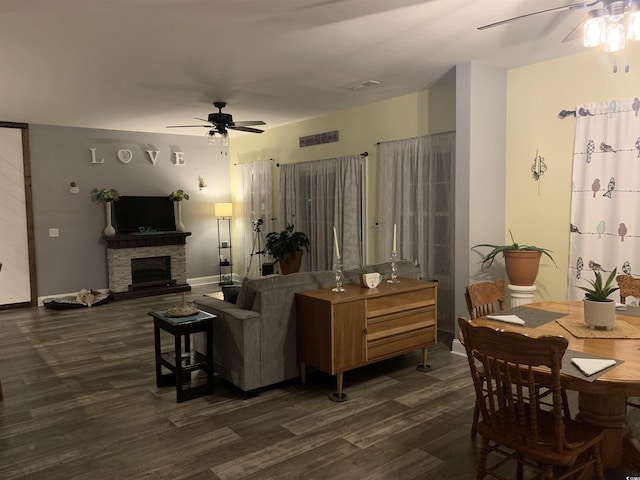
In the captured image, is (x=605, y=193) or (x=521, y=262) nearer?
(x=605, y=193)

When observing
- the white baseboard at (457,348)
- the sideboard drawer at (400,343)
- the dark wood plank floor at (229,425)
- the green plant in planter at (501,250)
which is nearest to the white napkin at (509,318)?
the dark wood plank floor at (229,425)

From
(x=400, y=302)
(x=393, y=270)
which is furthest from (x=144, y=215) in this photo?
(x=400, y=302)

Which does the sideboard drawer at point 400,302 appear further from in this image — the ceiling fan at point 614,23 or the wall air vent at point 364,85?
the wall air vent at point 364,85

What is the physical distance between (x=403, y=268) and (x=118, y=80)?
135 inches

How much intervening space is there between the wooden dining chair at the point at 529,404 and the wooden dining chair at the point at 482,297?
0.88 m

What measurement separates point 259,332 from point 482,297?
165cm

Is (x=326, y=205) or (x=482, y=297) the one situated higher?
(x=326, y=205)

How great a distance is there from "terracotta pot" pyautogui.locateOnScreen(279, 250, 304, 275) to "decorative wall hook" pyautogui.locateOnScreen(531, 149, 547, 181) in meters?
3.68

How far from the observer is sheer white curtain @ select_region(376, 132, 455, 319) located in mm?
5363

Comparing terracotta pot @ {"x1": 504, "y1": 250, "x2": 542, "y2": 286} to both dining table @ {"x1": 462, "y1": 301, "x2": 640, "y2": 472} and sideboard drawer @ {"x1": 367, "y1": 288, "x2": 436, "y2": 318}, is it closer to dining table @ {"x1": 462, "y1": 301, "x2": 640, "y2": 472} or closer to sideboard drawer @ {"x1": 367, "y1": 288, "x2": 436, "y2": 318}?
sideboard drawer @ {"x1": 367, "y1": 288, "x2": 436, "y2": 318}

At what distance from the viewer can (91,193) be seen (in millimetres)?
7762

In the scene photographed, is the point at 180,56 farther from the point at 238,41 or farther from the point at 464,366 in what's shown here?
the point at 464,366

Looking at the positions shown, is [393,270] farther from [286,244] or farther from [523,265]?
[286,244]

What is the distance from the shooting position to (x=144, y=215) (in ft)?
26.6
